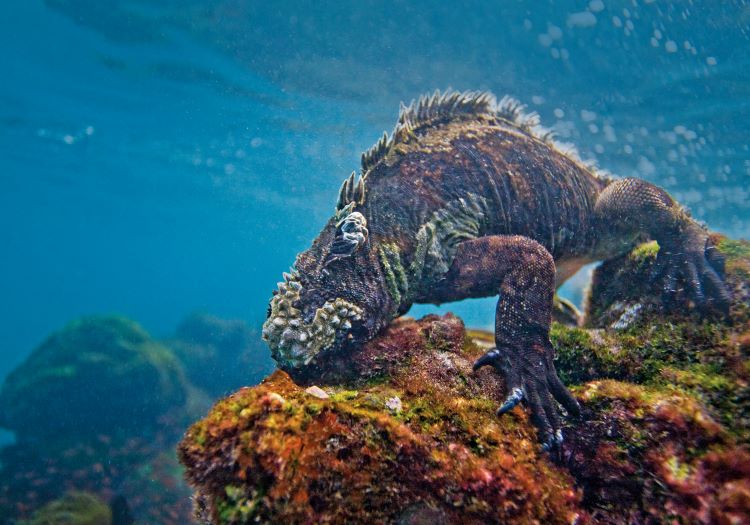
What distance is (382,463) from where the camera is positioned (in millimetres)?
1709

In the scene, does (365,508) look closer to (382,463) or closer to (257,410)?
(382,463)

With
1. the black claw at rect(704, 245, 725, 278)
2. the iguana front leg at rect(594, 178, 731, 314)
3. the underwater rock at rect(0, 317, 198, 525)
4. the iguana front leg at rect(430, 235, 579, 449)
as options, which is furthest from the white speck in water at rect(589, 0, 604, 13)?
the underwater rock at rect(0, 317, 198, 525)

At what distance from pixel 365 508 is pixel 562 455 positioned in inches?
44.8

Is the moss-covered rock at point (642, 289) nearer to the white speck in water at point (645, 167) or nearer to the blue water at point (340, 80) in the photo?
the blue water at point (340, 80)

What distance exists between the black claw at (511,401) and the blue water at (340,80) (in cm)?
1410

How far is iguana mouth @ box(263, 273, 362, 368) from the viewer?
2.76 meters

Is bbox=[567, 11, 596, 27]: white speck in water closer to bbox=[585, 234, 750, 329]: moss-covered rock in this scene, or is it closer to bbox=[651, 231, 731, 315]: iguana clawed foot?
bbox=[585, 234, 750, 329]: moss-covered rock

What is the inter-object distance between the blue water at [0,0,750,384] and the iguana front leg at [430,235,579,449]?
Answer: 12.7 m

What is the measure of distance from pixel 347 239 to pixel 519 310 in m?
1.44

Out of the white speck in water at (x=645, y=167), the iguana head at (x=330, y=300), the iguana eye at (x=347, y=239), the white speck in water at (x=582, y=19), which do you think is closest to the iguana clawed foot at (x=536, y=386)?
the iguana head at (x=330, y=300)

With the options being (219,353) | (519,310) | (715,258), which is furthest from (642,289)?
(219,353)

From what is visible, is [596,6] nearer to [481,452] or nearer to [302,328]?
[302,328]

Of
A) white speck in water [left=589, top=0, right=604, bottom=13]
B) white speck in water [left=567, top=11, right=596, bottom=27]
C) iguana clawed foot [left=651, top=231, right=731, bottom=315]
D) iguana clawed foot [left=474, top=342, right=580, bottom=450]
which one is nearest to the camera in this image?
iguana clawed foot [left=474, top=342, right=580, bottom=450]

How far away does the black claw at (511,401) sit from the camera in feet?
7.40
